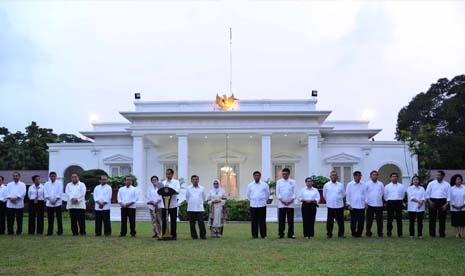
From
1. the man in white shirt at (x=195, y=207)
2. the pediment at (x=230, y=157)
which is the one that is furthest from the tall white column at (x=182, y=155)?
the man in white shirt at (x=195, y=207)

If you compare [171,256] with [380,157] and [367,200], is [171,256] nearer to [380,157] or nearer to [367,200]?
[367,200]

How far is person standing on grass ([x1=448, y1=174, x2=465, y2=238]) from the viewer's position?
1416 cm

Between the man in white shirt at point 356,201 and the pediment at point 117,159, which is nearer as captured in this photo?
the man in white shirt at point 356,201

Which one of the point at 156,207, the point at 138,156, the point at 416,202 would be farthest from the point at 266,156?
the point at 156,207

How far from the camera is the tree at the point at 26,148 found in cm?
4084

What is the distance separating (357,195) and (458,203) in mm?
2375

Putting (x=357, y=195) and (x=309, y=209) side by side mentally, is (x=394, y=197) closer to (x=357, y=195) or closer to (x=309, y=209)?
(x=357, y=195)

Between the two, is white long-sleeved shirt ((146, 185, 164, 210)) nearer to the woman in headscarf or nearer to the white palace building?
the woman in headscarf

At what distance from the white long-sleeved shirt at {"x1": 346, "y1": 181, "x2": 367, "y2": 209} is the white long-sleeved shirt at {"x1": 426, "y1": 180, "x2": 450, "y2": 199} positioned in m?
1.60

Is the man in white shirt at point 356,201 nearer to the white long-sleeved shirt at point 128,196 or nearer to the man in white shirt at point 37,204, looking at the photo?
the white long-sleeved shirt at point 128,196

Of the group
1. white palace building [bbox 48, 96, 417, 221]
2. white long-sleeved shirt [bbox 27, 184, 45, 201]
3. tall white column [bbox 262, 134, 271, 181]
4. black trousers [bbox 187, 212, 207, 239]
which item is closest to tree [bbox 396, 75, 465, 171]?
white palace building [bbox 48, 96, 417, 221]

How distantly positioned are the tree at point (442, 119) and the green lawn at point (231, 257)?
24376mm

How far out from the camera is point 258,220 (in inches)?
567

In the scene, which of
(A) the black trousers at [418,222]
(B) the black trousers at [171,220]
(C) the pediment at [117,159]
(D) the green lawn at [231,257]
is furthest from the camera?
(C) the pediment at [117,159]
